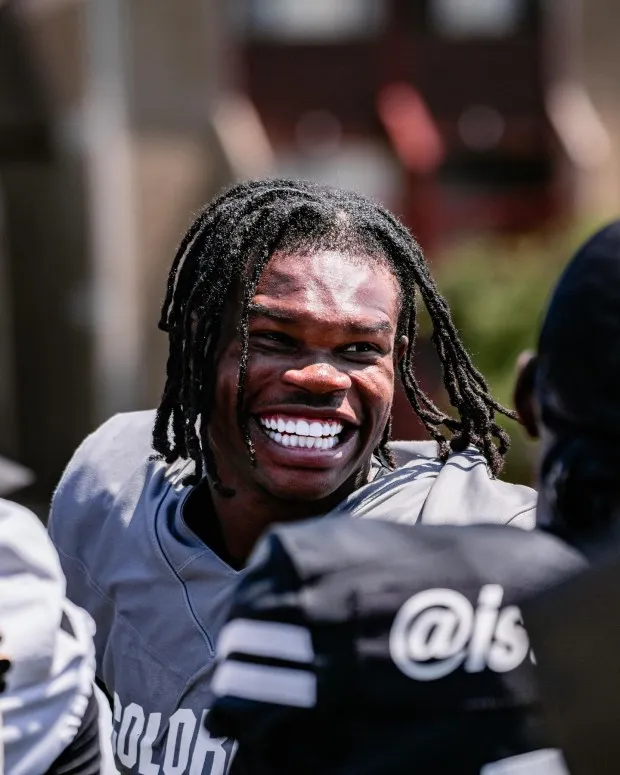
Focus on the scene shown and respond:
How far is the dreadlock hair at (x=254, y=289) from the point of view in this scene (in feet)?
8.99

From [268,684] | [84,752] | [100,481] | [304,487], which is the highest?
[268,684]

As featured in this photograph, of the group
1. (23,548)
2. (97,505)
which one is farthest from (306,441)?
(23,548)

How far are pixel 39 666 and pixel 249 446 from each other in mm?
766

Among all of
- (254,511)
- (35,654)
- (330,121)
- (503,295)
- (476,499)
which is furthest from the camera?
(330,121)

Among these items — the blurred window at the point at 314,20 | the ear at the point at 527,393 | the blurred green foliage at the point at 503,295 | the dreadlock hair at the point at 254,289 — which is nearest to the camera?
the ear at the point at 527,393

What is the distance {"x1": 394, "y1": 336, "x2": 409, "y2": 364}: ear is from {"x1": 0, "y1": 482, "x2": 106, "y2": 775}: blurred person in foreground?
0.97 meters

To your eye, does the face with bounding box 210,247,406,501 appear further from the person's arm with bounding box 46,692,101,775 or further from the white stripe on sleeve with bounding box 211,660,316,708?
the white stripe on sleeve with bounding box 211,660,316,708

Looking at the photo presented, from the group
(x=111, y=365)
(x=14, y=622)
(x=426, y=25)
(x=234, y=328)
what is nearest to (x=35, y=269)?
(x=111, y=365)

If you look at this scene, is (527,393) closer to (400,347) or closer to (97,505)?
(400,347)

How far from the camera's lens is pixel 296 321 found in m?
2.63

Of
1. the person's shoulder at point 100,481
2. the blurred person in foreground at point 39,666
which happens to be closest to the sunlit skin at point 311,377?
the person's shoulder at point 100,481

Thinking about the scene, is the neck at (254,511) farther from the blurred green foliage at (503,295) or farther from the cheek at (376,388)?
the blurred green foliage at (503,295)

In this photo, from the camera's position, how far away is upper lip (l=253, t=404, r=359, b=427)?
260 cm

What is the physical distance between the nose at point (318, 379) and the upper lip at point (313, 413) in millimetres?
35
